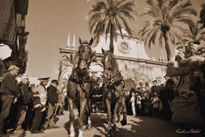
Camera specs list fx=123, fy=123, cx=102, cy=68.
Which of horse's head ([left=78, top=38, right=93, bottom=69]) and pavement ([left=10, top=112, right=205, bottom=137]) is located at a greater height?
horse's head ([left=78, top=38, right=93, bottom=69])

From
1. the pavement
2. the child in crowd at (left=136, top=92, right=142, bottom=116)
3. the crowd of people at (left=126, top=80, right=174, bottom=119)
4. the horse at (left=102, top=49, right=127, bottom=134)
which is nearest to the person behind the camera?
the pavement

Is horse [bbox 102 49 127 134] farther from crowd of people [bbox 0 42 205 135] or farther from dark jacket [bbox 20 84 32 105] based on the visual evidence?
dark jacket [bbox 20 84 32 105]

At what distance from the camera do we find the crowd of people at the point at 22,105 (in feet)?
12.7

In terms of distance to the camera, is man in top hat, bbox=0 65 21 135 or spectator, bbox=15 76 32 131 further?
spectator, bbox=15 76 32 131

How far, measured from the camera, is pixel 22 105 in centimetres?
477

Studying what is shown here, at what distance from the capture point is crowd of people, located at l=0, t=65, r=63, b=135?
152 inches

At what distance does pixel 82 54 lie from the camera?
3711 mm

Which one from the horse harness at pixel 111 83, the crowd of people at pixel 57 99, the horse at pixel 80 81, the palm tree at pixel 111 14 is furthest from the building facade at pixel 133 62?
the horse at pixel 80 81

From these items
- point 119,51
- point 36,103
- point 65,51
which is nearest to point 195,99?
point 36,103

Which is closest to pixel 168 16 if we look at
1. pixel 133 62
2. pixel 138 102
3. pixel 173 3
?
pixel 173 3

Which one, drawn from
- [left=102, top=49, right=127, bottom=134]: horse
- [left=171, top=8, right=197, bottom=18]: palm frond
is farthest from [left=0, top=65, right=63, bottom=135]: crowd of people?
[left=171, top=8, right=197, bottom=18]: palm frond

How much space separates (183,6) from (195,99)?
13080 millimetres

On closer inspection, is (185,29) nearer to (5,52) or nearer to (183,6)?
(183,6)

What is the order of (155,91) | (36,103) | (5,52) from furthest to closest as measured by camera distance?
(155,91), (5,52), (36,103)
